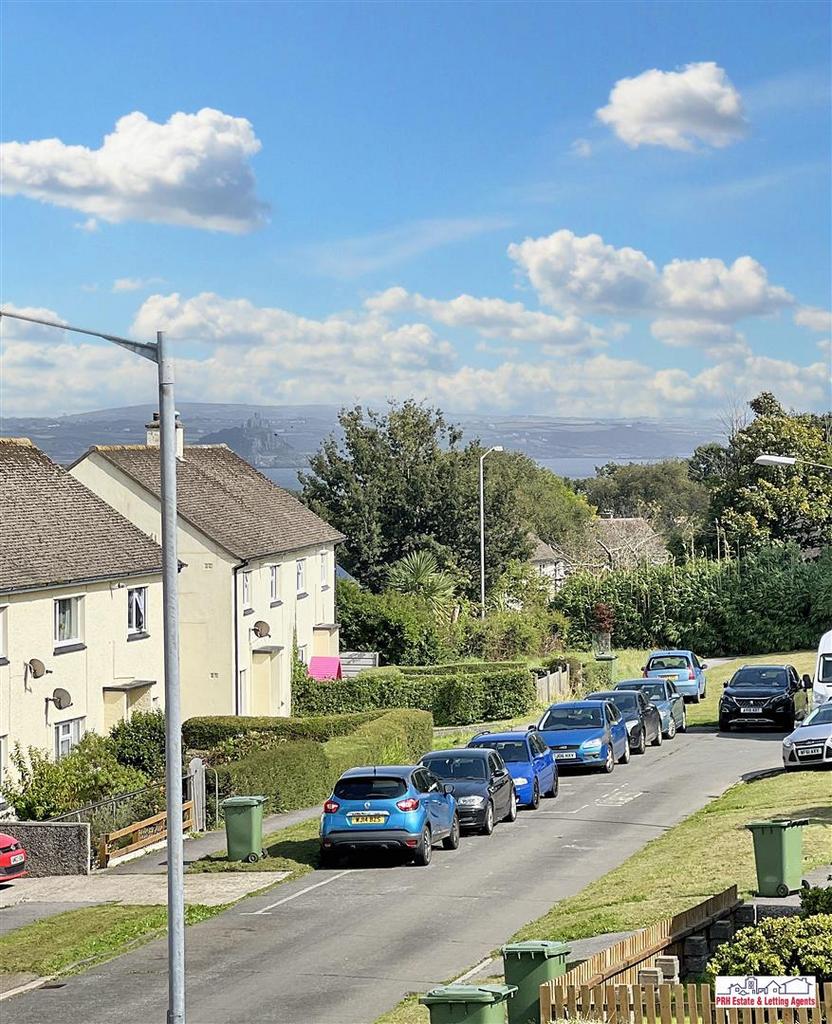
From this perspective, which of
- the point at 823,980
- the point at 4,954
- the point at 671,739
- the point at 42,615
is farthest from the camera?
the point at 671,739

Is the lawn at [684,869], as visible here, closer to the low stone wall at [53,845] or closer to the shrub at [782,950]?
the shrub at [782,950]

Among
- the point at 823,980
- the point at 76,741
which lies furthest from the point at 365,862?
the point at 823,980

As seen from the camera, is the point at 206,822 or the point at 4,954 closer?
the point at 4,954

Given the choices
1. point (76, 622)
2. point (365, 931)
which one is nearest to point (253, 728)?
point (76, 622)

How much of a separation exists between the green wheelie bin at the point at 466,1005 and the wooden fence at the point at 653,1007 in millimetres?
785

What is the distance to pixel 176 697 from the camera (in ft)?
42.8

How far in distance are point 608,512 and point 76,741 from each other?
5227 inches

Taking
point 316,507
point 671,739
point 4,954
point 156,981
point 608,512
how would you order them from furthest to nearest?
point 608,512 → point 316,507 → point 671,739 → point 4,954 → point 156,981

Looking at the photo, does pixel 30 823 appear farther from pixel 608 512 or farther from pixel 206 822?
pixel 608 512

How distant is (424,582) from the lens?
6362 cm

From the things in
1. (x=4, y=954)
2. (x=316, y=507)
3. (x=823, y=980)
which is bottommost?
(x=4, y=954)

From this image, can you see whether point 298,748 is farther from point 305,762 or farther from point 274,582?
point 274,582

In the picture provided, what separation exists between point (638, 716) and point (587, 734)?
403 cm

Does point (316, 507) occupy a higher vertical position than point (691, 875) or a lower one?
higher
